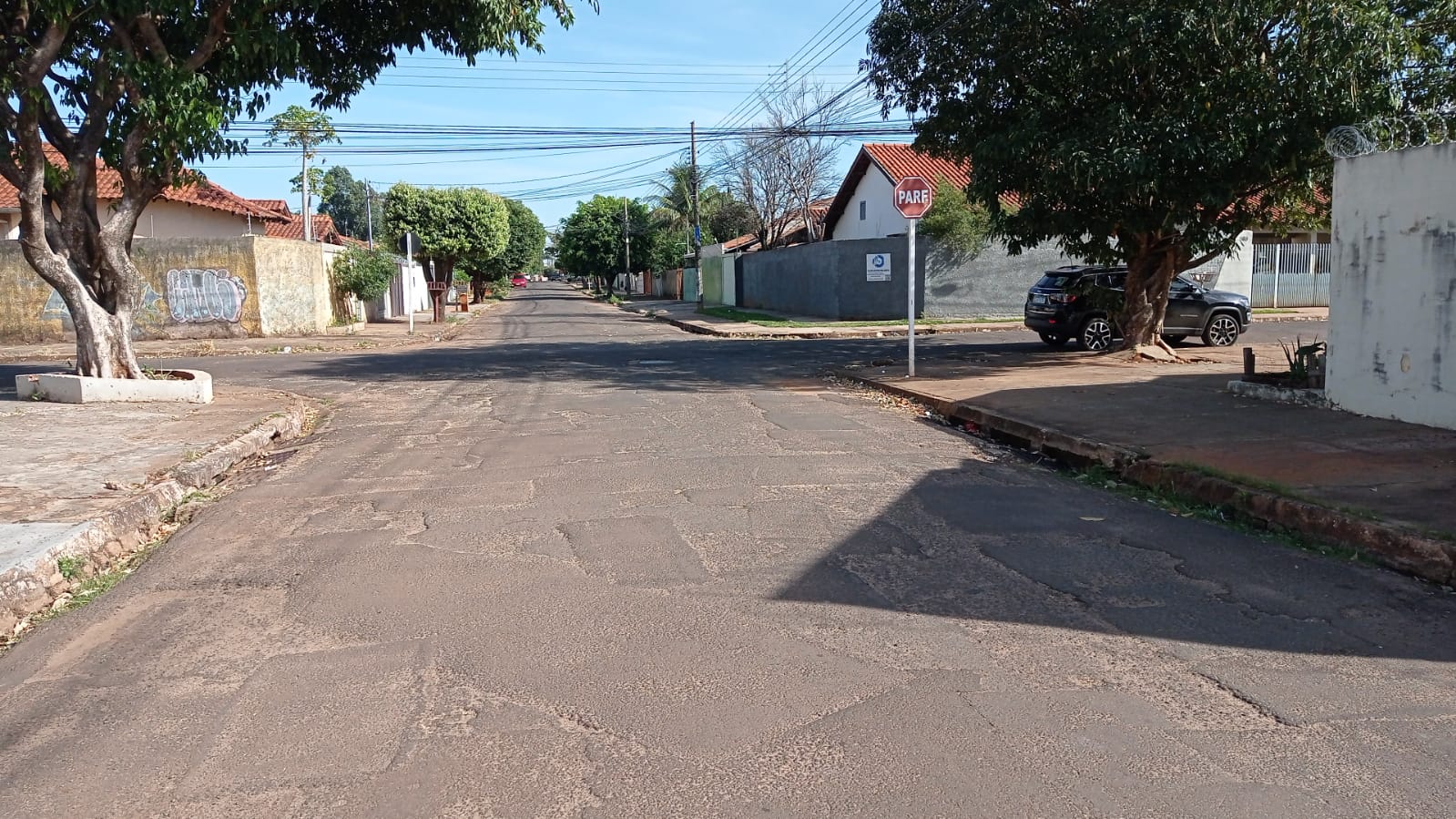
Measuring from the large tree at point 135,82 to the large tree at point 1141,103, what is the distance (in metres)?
5.87

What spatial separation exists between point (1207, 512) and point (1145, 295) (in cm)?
1043

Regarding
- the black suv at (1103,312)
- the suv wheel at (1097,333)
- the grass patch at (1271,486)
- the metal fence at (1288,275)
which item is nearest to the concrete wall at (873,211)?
the metal fence at (1288,275)

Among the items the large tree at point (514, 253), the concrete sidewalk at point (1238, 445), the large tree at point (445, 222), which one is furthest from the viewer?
the large tree at point (514, 253)

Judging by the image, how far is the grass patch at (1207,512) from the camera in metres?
6.39

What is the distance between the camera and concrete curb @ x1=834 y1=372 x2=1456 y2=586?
593 centimetres

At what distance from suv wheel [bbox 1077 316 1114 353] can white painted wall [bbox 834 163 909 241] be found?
1487 centimetres

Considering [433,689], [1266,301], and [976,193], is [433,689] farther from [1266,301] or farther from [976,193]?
[1266,301]

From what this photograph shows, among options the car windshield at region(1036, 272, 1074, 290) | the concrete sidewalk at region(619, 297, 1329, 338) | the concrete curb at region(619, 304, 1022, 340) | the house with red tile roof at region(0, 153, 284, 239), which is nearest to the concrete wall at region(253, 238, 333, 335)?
the house with red tile roof at region(0, 153, 284, 239)

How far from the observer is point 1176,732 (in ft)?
12.7

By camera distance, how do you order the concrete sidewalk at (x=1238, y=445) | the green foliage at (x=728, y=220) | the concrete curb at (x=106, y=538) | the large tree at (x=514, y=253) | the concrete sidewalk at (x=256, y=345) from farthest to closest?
1. the large tree at (x=514, y=253)
2. the green foliage at (x=728, y=220)
3. the concrete sidewalk at (x=256, y=345)
4. the concrete sidewalk at (x=1238, y=445)
5. the concrete curb at (x=106, y=538)

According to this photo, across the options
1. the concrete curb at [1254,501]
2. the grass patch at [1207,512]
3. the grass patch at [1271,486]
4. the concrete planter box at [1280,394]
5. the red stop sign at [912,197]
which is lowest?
the grass patch at [1207,512]

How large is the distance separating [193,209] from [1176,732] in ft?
114

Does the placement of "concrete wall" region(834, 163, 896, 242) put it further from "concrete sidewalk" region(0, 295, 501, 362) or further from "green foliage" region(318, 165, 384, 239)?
"green foliage" region(318, 165, 384, 239)

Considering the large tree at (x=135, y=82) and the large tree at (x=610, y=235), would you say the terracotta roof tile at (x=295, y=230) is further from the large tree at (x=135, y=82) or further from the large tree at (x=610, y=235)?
the large tree at (x=610, y=235)
